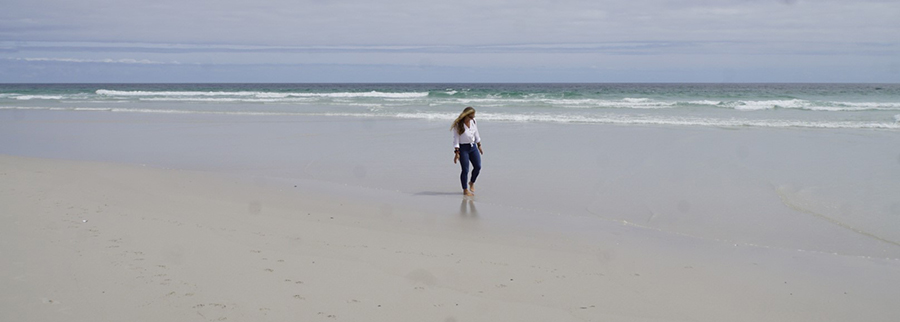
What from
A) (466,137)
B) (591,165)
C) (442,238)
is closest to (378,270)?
(442,238)

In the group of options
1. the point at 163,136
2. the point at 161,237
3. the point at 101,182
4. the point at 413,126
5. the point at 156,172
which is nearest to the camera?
the point at 161,237

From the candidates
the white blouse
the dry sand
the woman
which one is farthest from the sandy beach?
the white blouse

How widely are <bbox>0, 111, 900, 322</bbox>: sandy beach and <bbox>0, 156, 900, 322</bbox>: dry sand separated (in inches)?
0.8

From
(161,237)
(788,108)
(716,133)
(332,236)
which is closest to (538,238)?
(332,236)

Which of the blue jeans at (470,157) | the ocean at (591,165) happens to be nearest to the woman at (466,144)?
the blue jeans at (470,157)

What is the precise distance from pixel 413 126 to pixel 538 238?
41.2 feet

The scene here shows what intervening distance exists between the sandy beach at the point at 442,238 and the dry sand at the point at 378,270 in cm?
2

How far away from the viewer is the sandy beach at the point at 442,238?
13.2ft

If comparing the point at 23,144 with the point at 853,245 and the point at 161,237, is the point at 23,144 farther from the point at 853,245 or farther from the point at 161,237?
the point at 853,245

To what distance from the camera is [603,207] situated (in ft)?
23.9

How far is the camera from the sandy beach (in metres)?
4.04

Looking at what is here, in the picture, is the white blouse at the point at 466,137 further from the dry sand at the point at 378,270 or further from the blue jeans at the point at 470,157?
the dry sand at the point at 378,270

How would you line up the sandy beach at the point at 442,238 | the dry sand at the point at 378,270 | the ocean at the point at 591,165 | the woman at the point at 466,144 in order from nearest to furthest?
the dry sand at the point at 378,270 → the sandy beach at the point at 442,238 → the ocean at the point at 591,165 → the woman at the point at 466,144

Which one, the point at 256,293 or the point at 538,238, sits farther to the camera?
the point at 538,238
